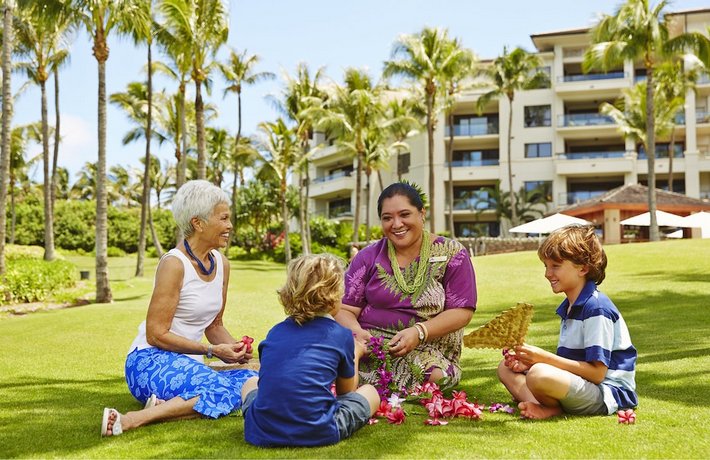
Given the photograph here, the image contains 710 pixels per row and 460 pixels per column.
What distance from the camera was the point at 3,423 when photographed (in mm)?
5105

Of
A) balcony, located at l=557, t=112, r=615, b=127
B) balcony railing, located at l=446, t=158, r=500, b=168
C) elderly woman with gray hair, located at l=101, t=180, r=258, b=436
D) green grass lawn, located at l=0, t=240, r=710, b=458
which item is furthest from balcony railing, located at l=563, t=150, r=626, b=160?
elderly woman with gray hair, located at l=101, t=180, r=258, b=436

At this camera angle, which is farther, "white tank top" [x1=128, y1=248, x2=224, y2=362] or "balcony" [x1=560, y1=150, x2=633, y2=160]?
"balcony" [x1=560, y1=150, x2=633, y2=160]

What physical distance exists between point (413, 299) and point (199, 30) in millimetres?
22828

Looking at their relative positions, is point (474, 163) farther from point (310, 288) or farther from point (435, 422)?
point (310, 288)

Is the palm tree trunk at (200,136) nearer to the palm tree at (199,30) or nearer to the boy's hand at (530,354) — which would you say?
the palm tree at (199,30)

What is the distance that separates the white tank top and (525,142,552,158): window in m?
54.9

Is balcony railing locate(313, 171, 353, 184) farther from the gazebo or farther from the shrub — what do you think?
the shrub

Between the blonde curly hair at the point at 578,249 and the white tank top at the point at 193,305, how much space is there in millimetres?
2487

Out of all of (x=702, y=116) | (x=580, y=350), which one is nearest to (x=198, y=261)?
(x=580, y=350)

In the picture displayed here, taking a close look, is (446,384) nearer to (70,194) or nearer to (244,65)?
(244,65)

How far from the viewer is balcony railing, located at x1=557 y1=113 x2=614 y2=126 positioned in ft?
182

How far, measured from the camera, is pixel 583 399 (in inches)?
184

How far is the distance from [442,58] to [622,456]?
1403 inches

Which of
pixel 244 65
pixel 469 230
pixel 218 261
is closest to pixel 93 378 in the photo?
pixel 218 261
